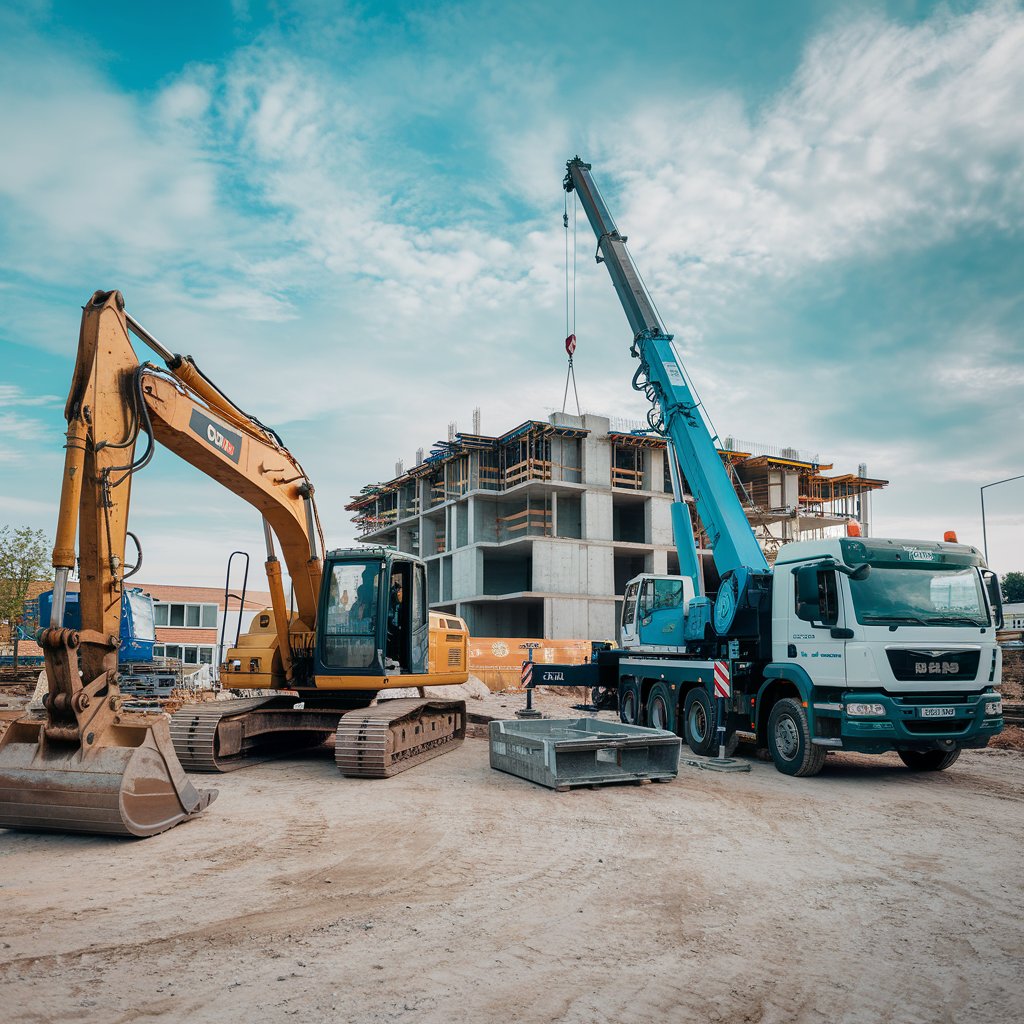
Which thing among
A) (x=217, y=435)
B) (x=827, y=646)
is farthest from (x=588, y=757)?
(x=217, y=435)

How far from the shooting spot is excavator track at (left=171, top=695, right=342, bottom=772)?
452 inches

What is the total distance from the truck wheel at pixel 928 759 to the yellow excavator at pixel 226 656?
24.1ft

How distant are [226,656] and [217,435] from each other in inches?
150

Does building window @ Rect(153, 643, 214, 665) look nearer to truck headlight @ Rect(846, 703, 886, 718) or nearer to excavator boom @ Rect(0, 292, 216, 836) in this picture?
excavator boom @ Rect(0, 292, 216, 836)

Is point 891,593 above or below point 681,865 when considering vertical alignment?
above

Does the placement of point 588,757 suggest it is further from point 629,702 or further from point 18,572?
point 18,572

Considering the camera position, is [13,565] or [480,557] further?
[480,557]

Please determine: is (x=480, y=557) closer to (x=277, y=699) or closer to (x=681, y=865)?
(x=277, y=699)

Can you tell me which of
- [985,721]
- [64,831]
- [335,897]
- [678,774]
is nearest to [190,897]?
[335,897]

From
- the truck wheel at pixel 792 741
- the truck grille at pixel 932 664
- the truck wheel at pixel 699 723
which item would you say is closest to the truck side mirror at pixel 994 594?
the truck grille at pixel 932 664

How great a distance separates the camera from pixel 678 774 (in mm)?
12023

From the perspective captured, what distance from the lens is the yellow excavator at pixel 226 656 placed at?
23.9 ft

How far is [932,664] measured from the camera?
36.7 feet

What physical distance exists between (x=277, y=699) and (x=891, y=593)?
8971 millimetres
